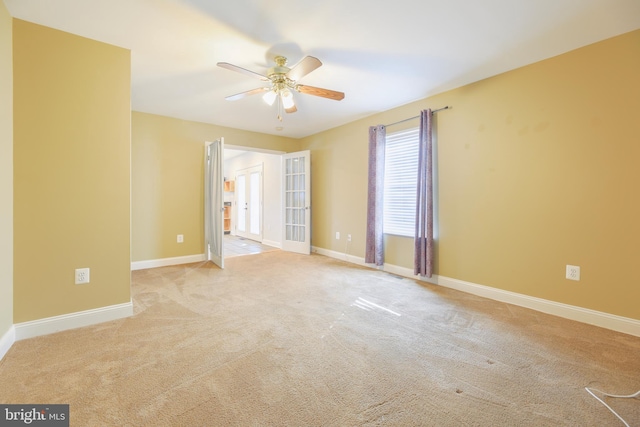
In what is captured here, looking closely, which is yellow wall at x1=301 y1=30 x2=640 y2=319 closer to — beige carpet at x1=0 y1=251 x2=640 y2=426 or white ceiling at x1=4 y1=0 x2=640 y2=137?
white ceiling at x1=4 y1=0 x2=640 y2=137

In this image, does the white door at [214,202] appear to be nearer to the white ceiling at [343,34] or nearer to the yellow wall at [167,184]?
the yellow wall at [167,184]

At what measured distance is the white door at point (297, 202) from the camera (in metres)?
5.46

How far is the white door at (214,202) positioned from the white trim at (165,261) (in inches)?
7.0

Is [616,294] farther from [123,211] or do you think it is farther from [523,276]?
[123,211]

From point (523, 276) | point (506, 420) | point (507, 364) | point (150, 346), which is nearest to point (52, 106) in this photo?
point (150, 346)

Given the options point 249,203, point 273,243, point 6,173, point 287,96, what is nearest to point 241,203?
point 249,203

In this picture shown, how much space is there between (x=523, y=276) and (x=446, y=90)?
236 centimetres

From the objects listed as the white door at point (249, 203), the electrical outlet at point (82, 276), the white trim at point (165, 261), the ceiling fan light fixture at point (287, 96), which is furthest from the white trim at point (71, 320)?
the white door at point (249, 203)

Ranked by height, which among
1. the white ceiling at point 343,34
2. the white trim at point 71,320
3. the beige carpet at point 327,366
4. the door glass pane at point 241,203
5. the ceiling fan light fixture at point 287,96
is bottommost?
the beige carpet at point 327,366

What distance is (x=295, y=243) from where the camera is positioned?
18.7 feet

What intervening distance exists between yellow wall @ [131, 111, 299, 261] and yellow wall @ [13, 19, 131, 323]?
198 cm

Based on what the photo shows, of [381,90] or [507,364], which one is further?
[381,90]

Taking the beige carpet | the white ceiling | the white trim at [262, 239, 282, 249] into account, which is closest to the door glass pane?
the white trim at [262, 239, 282, 249]

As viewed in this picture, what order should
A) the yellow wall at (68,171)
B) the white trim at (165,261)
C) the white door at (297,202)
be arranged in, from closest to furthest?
1. the yellow wall at (68,171)
2. the white trim at (165,261)
3. the white door at (297,202)
